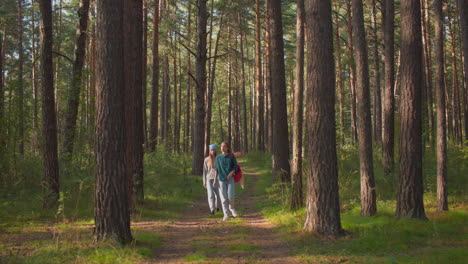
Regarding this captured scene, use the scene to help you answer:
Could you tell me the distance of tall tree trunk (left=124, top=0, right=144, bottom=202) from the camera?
8.89 meters

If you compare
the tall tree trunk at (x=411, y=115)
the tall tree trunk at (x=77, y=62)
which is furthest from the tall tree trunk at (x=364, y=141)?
the tall tree trunk at (x=77, y=62)

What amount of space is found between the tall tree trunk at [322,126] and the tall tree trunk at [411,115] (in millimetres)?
1767

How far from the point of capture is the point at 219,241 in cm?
693

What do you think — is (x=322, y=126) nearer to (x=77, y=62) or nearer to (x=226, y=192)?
(x=226, y=192)

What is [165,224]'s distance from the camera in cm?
835

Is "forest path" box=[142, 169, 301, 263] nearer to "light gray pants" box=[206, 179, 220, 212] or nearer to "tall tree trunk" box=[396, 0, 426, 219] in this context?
"light gray pants" box=[206, 179, 220, 212]

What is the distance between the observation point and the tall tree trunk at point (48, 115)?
912cm

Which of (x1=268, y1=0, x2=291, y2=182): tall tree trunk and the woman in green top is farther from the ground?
(x1=268, y1=0, x2=291, y2=182): tall tree trunk

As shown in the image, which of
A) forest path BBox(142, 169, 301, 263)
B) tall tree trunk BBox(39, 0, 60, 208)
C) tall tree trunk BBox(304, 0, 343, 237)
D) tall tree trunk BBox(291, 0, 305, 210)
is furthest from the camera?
tall tree trunk BBox(39, 0, 60, 208)

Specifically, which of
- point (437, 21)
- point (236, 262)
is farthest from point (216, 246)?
point (437, 21)

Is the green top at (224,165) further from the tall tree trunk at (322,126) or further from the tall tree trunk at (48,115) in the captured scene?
the tall tree trunk at (48,115)

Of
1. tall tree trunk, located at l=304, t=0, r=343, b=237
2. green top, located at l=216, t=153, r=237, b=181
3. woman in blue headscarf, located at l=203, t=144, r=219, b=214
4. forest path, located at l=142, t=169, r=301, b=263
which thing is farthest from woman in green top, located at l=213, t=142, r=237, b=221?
tall tree trunk, located at l=304, t=0, r=343, b=237

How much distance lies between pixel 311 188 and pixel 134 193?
15.4 ft

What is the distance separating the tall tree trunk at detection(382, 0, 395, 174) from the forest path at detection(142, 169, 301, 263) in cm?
624
